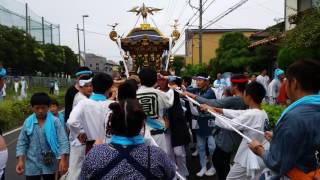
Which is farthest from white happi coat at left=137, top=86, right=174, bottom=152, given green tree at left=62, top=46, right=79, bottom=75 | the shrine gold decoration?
green tree at left=62, top=46, right=79, bottom=75

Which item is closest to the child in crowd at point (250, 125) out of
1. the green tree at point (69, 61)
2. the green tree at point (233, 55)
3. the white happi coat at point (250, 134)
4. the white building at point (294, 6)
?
the white happi coat at point (250, 134)

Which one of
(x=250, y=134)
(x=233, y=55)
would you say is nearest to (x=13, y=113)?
(x=233, y=55)

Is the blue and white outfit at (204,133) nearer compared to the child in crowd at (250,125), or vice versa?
the child in crowd at (250,125)

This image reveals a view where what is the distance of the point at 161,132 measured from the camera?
213 inches

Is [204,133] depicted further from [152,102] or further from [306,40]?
[306,40]

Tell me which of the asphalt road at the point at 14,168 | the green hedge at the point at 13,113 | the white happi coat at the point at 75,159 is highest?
the white happi coat at the point at 75,159

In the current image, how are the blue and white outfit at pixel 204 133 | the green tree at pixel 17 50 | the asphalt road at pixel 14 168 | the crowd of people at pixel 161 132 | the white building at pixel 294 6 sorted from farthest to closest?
the green tree at pixel 17 50, the white building at pixel 294 6, the blue and white outfit at pixel 204 133, the asphalt road at pixel 14 168, the crowd of people at pixel 161 132

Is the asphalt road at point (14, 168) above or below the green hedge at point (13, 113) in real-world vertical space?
below

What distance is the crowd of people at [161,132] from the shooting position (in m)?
2.68

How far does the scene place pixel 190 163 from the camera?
8844 millimetres

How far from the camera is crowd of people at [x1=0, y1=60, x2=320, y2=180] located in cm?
268

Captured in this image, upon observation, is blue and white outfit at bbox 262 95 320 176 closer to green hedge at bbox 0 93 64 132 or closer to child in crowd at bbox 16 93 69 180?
child in crowd at bbox 16 93 69 180

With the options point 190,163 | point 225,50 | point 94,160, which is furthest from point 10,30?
point 94,160

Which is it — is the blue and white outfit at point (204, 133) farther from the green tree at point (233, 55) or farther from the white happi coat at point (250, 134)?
the green tree at point (233, 55)
